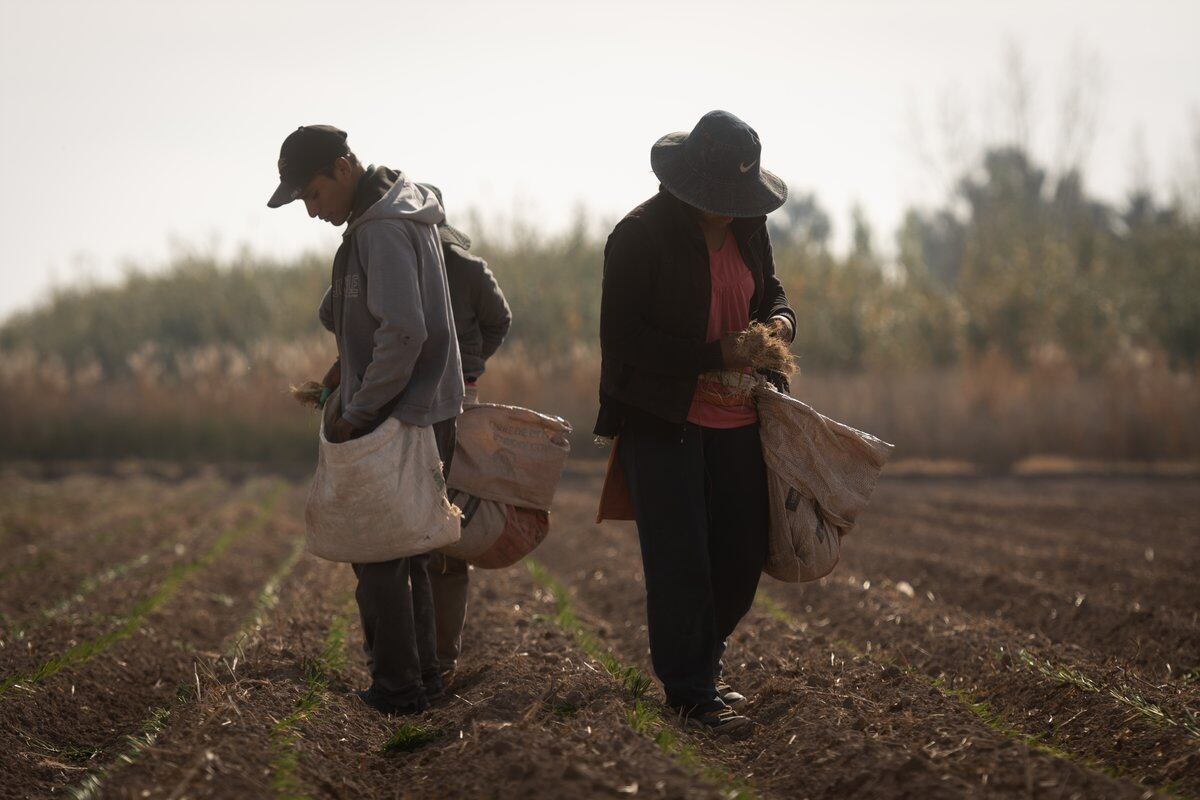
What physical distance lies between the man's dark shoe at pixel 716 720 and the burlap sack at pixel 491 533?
892 millimetres

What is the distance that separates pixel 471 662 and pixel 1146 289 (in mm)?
25759

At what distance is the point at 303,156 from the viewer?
4.59 meters

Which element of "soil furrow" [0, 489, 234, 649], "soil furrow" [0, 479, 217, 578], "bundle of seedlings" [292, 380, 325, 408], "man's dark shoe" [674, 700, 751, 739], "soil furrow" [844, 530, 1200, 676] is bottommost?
"soil furrow" [0, 479, 217, 578]

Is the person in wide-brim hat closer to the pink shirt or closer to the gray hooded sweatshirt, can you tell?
the pink shirt

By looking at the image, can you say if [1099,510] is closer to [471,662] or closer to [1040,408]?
[1040,408]

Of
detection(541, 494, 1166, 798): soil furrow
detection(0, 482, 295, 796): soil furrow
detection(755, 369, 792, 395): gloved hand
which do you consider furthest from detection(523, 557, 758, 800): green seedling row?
detection(0, 482, 295, 796): soil furrow

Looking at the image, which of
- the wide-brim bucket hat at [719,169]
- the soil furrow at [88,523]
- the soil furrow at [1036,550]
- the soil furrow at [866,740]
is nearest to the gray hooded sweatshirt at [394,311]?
the wide-brim bucket hat at [719,169]

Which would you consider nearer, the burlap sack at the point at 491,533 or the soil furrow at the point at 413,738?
the soil furrow at the point at 413,738

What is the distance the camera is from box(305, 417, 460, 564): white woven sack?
4.50 meters

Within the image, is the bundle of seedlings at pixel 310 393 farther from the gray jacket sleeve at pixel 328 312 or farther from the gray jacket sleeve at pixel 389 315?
the gray jacket sleeve at pixel 389 315

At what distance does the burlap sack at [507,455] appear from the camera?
4992 mm

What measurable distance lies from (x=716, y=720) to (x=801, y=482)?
0.90 meters

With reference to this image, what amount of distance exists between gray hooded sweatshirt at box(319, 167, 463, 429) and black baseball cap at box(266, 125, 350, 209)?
7.3 inches

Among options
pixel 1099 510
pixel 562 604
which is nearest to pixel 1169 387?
pixel 1099 510
